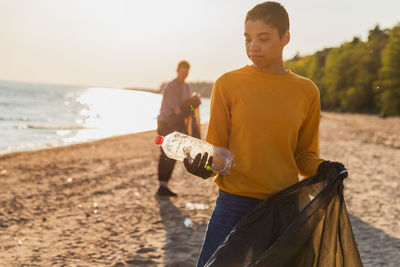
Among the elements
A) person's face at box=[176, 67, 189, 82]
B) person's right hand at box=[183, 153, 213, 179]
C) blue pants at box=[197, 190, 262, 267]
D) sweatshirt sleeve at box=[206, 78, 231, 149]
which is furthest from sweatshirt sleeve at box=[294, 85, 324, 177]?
person's face at box=[176, 67, 189, 82]

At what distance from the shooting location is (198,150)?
2658mm

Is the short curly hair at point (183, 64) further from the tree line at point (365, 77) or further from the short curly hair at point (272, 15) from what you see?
the tree line at point (365, 77)

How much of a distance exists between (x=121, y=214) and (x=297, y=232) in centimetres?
510

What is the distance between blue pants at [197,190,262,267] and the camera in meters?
1.99

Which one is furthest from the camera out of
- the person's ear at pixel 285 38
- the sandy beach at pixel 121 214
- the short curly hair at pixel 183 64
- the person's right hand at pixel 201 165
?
the short curly hair at pixel 183 64

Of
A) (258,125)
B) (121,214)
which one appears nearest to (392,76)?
(121,214)

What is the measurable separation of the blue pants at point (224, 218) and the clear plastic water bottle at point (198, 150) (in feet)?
0.53

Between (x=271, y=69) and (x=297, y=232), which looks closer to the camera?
(x=297, y=232)

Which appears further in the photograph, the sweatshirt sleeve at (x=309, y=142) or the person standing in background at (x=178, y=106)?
the person standing in background at (x=178, y=106)

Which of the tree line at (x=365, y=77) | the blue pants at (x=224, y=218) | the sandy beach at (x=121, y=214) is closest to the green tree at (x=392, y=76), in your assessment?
the tree line at (x=365, y=77)

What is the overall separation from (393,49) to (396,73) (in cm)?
296

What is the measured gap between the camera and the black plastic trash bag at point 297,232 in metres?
1.74

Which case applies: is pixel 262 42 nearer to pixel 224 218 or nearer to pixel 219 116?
pixel 219 116

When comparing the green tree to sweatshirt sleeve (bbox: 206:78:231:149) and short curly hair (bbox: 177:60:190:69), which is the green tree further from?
sweatshirt sleeve (bbox: 206:78:231:149)
